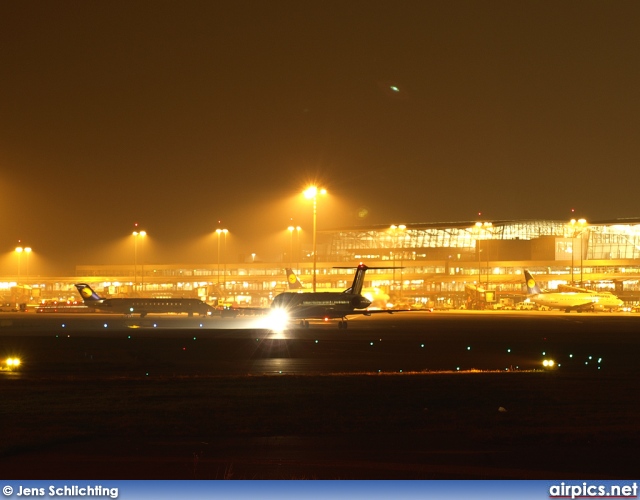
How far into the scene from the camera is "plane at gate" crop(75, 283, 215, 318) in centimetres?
9994

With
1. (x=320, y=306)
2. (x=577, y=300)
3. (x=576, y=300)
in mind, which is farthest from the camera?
(x=577, y=300)

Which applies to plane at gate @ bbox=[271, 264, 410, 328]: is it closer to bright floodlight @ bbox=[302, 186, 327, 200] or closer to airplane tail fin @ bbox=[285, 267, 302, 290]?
bright floodlight @ bbox=[302, 186, 327, 200]

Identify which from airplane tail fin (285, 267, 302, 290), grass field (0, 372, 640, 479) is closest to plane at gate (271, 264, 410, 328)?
grass field (0, 372, 640, 479)

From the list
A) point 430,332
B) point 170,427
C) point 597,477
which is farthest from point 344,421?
point 430,332

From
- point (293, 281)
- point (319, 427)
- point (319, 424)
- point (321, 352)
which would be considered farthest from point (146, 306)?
point (319, 427)

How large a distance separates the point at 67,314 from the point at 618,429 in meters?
98.0

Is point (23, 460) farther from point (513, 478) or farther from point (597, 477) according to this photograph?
point (597, 477)

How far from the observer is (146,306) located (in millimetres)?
100250

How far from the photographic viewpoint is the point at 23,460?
1556 cm

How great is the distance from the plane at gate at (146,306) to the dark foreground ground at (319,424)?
6643 centimetres

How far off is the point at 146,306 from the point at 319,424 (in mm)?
83231

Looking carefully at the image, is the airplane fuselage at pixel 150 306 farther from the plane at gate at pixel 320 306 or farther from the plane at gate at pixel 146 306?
the plane at gate at pixel 320 306

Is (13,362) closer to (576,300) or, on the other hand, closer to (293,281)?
(293,281)

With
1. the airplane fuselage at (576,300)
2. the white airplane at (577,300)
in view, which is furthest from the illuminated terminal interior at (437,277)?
the airplane fuselage at (576,300)
